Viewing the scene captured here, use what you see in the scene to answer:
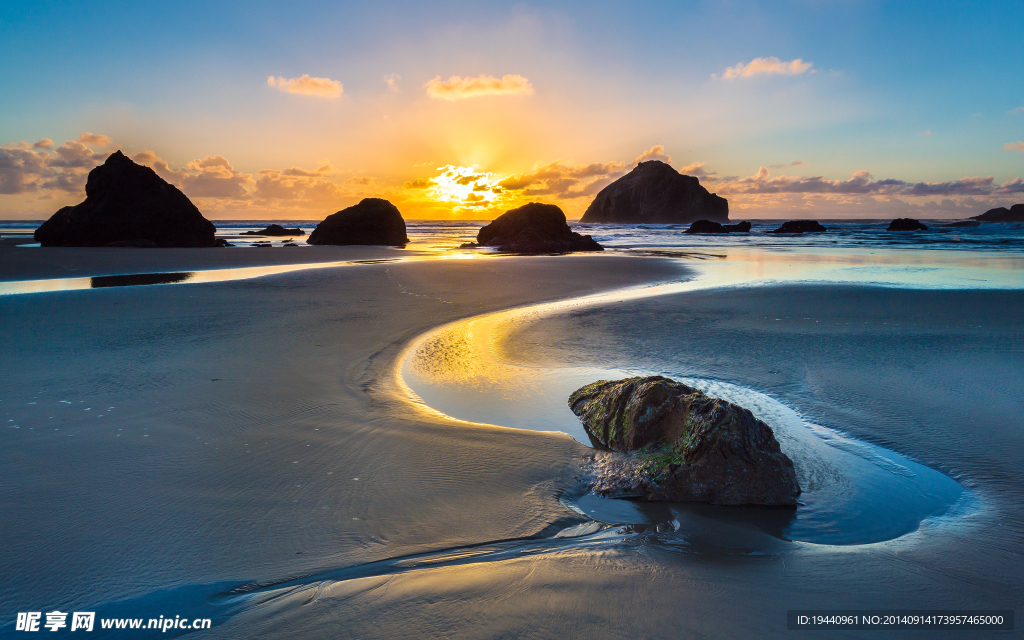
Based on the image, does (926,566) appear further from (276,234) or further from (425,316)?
(276,234)

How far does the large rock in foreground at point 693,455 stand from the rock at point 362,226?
34060 millimetres

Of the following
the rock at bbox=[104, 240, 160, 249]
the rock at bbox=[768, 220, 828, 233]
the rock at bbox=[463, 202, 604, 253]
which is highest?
the rock at bbox=[768, 220, 828, 233]

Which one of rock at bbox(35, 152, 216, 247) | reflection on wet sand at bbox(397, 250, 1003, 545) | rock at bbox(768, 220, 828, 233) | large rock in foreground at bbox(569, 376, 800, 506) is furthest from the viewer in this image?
rock at bbox(768, 220, 828, 233)

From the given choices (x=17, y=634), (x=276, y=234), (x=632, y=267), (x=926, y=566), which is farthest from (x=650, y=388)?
(x=276, y=234)

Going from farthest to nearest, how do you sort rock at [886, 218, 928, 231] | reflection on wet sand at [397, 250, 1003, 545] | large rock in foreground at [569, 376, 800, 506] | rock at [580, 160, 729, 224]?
rock at [580, 160, 729, 224]
rock at [886, 218, 928, 231]
large rock in foreground at [569, 376, 800, 506]
reflection on wet sand at [397, 250, 1003, 545]

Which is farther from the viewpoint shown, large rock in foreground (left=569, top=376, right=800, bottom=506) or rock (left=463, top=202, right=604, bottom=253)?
rock (left=463, top=202, right=604, bottom=253)

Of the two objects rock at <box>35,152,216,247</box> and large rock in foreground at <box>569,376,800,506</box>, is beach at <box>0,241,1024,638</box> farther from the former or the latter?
rock at <box>35,152,216,247</box>

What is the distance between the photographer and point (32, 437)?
3830 millimetres

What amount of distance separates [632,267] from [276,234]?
4228 centimetres

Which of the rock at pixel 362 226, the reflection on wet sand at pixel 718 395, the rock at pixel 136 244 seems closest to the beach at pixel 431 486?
the reflection on wet sand at pixel 718 395

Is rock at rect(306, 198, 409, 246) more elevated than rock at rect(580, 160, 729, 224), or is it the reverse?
rock at rect(580, 160, 729, 224)

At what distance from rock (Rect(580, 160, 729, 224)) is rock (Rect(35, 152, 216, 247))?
112 m

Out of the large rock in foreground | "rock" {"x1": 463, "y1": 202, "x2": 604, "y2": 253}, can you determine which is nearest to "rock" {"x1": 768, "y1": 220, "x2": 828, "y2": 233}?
"rock" {"x1": 463, "y1": 202, "x2": 604, "y2": 253}

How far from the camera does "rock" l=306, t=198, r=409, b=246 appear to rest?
35.1m
